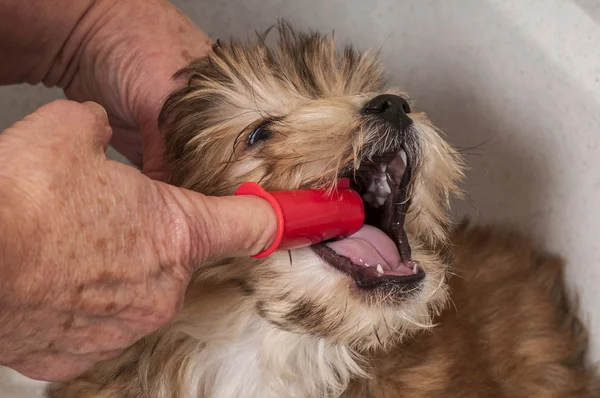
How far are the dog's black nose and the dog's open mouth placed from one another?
68 mm

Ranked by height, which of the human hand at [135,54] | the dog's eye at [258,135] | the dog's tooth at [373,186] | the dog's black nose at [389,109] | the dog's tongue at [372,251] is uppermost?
the dog's black nose at [389,109]

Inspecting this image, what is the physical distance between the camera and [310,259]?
3.99 ft

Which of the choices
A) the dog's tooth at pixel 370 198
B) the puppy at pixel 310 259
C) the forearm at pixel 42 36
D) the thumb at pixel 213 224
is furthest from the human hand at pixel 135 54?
the thumb at pixel 213 224

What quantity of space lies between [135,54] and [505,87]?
119cm

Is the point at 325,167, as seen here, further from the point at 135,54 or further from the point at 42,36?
the point at 42,36

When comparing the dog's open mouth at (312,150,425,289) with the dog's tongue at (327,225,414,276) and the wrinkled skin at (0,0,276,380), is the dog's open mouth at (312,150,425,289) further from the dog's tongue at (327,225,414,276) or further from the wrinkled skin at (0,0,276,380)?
the wrinkled skin at (0,0,276,380)

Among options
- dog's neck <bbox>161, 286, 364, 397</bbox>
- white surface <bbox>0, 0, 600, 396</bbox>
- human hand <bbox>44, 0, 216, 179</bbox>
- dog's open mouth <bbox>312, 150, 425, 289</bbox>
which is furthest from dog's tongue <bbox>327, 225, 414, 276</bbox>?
white surface <bbox>0, 0, 600, 396</bbox>

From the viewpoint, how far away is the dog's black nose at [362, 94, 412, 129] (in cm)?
125

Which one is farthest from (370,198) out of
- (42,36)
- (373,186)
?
(42,36)

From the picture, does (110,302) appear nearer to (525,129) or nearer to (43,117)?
(43,117)

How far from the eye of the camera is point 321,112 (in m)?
1.27

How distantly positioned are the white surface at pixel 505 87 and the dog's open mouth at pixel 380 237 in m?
0.85

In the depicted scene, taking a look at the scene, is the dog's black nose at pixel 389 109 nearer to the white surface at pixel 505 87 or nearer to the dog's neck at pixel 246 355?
the dog's neck at pixel 246 355

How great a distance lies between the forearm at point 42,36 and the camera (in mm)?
1701
